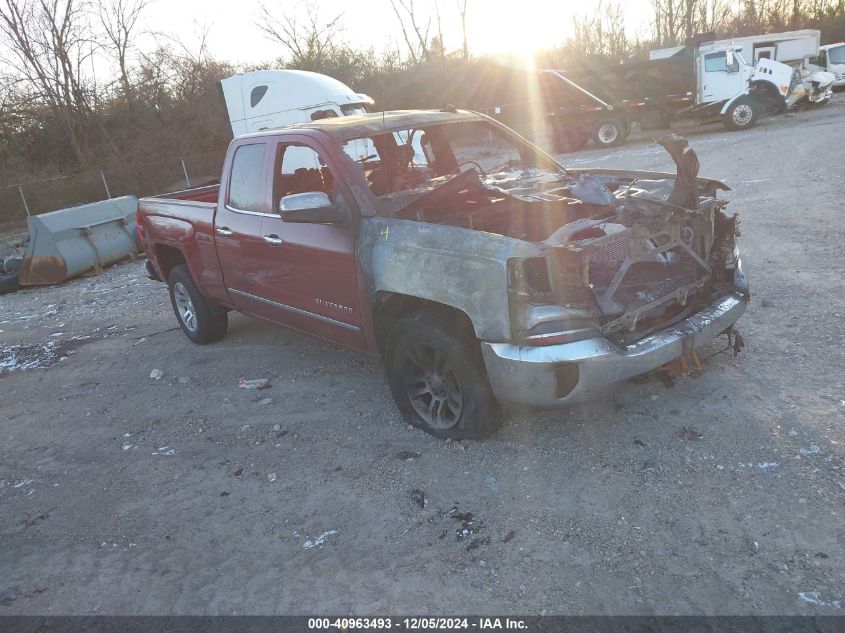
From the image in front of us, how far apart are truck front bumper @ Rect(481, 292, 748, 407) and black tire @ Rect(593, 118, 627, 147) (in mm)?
17229

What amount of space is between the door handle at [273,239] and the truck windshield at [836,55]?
2772 cm

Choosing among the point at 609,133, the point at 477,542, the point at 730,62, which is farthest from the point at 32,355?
the point at 730,62

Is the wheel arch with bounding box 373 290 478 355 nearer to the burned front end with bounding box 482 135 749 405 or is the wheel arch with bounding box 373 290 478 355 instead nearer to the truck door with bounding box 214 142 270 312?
the burned front end with bounding box 482 135 749 405

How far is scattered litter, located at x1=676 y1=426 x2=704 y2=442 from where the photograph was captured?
3.43 metres

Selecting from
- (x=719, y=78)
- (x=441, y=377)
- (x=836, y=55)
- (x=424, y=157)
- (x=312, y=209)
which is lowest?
(x=441, y=377)

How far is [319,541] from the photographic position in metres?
3.06

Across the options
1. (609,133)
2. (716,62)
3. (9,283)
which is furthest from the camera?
(609,133)

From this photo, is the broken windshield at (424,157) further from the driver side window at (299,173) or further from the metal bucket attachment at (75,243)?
the metal bucket attachment at (75,243)

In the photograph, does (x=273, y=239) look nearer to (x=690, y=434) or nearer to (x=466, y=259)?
(x=466, y=259)

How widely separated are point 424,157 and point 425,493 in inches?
105

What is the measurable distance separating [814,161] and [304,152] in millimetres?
10330

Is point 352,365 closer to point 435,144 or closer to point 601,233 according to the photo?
point 435,144

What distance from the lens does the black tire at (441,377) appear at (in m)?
3.43

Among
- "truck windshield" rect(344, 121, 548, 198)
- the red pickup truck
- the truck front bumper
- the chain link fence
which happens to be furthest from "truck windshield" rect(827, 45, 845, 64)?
the truck front bumper
